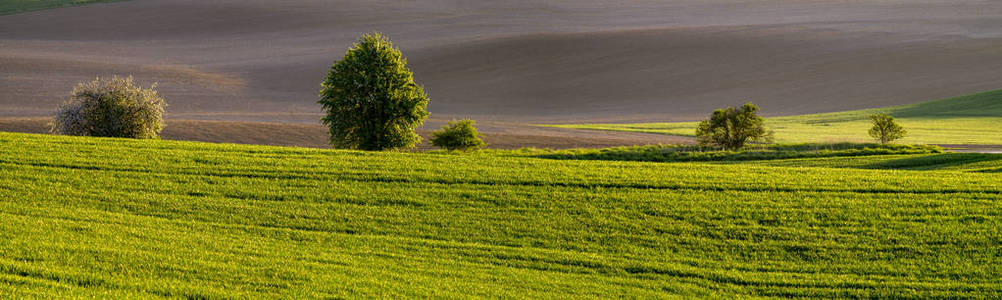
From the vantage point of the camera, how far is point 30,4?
132500 mm

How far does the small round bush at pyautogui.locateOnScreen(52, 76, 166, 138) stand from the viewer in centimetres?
3073

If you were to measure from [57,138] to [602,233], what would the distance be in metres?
17.0

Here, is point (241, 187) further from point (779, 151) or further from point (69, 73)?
point (69, 73)

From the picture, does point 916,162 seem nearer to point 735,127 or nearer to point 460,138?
point 735,127

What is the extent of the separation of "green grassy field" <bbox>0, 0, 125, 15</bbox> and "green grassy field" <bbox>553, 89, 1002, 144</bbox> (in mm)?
107690

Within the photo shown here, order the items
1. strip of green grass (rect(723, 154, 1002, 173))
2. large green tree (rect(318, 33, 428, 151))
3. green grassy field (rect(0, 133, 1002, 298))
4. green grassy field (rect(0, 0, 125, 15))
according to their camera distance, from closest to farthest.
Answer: green grassy field (rect(0, 133, 1002, 298)) → strip of green grass (rect(723, 154, 1002, 173)) → large green tree (rect(318, 33, 428, 151)) → green grassy field (rect(0, 0, 125, 15))

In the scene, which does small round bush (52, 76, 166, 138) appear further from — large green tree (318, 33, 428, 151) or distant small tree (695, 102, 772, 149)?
distant small tree (695, 102, 772, 149)

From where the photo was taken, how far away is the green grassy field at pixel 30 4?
416 feet

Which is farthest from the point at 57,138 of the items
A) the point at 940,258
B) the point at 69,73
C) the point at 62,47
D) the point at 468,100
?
the point at 62,47

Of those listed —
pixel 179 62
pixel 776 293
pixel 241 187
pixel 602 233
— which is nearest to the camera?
pixel 776 293

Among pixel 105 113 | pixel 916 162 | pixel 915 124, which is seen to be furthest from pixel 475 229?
pixel 915 124

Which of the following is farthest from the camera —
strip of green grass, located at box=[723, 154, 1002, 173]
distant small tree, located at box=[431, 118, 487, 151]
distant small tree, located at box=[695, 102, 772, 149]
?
distant small tree, located at box=[695, 102, 772, 149]

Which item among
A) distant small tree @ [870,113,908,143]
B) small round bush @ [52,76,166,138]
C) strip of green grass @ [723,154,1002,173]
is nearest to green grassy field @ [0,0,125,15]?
small round bush @ [52,76,166,138]

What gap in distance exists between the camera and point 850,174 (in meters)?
19.1
